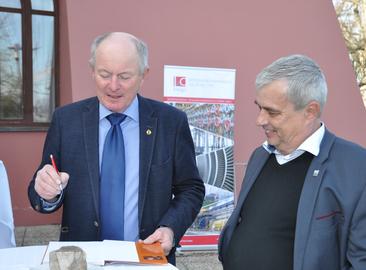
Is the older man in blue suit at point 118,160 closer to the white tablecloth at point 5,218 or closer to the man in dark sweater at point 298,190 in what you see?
the white tablecloth at point 5,218

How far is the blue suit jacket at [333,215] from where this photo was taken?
150cm

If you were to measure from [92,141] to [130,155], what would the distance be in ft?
0.57

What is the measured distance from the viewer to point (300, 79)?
163 cm

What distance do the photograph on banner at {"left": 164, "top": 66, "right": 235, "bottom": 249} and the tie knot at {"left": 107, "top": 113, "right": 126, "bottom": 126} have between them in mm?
2844

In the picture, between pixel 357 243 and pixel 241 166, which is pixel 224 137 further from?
pixel 357 243

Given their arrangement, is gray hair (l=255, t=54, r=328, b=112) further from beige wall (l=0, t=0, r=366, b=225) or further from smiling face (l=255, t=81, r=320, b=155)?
beige wall (l=0, t=0, r=366, b=225)

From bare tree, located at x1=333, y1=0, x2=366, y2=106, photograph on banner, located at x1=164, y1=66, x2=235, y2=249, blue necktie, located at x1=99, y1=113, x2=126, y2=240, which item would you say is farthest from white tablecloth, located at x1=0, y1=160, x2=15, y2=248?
bare tree, located at x1=333, y1=0, x2=366, y2=106

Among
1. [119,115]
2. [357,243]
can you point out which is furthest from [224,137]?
[357,243]

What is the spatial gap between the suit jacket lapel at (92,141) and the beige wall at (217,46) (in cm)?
304

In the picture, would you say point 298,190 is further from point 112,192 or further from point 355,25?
point 355,25

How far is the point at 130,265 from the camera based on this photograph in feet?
4.21

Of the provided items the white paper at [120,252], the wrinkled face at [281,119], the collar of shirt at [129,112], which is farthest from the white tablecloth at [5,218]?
the wrinkled face at [281,119]

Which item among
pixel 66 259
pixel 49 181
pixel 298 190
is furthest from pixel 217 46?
pixel 66 259

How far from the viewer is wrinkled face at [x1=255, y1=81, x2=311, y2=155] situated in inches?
65.4
